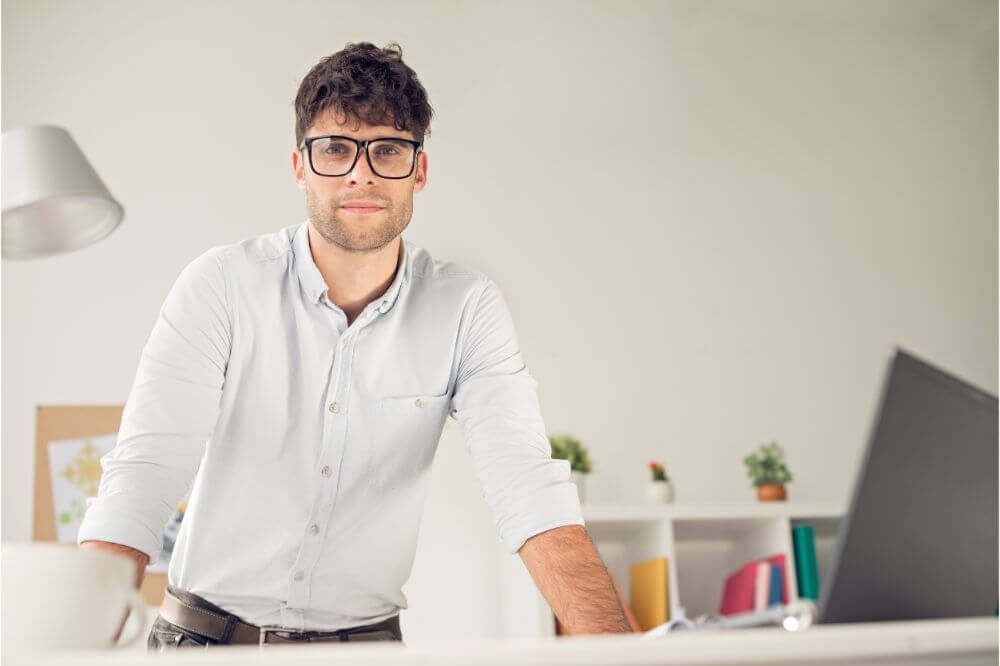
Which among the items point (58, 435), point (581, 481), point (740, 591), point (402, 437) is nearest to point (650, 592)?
point (740, 591)

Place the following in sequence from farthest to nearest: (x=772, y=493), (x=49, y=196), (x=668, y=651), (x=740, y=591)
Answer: (x=772, y=493), (x=740, y=591), (x=49, y=196), (x=668, y=651)

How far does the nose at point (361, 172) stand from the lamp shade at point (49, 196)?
1.39 ft

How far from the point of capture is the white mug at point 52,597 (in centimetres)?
69

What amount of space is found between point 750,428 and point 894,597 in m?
2.46

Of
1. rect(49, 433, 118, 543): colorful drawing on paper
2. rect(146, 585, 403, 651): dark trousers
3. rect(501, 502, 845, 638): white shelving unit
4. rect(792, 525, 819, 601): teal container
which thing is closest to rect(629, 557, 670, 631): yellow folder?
rect(501, 502, 845, 638): white shelving unit

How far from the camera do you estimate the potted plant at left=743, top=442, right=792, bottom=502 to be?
2963mm

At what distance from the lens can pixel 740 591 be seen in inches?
112

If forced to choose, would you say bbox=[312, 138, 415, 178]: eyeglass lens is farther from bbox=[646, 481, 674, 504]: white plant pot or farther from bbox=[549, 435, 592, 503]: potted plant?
bbox=[646, 481, 674, 504]: white plant pot

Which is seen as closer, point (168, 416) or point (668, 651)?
point (668, 651)

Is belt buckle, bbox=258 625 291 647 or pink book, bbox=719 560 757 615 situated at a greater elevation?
belt buckle, bbox=258 625 291 647

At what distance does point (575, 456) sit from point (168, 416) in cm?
166

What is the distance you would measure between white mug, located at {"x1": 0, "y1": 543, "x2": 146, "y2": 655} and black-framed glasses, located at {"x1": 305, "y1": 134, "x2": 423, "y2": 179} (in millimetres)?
1145

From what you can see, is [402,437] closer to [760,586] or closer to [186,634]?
[186,634]

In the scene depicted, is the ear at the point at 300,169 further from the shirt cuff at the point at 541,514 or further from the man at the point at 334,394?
the shirt cuff at the point at 541,514
